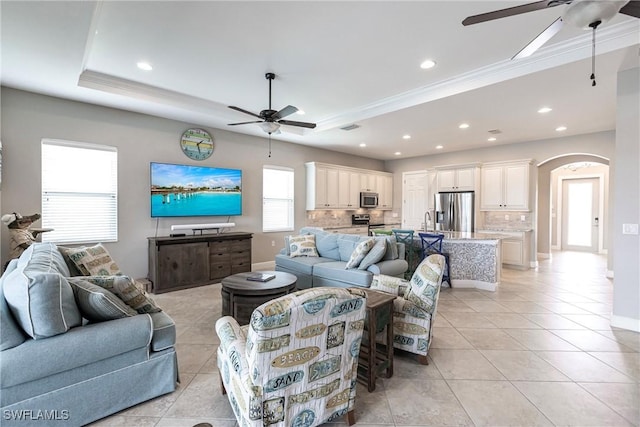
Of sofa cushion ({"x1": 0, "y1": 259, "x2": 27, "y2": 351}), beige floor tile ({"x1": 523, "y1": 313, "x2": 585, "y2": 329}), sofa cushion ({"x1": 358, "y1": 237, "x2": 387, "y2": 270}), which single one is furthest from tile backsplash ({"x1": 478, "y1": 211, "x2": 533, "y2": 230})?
sofa cushion ({"x1": 0, "y1": 259, "x2": 27, "y2": 351})

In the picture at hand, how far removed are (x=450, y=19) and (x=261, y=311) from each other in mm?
2891

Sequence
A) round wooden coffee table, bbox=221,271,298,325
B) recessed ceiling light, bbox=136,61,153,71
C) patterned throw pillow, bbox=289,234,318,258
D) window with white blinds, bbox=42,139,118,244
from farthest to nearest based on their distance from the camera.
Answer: patterned throw pillow, bbox=289,234,318,258
window with white blinds, bbox=42,139,118,244
recessed ceiling light, bbox=136,61,153,71
round wooden coffee table, bbox=221,271,298,325

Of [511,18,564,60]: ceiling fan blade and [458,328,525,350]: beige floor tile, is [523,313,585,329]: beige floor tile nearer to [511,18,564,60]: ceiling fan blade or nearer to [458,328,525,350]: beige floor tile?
[458,328,525,350]: beige floor tile

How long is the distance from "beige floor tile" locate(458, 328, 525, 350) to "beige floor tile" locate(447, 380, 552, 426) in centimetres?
64

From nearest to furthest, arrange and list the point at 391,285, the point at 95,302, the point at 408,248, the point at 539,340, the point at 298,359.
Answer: the point at 298,359 → the point at 95,302 → the point at 391,285 → the point at 539,340 → the point at 408,248

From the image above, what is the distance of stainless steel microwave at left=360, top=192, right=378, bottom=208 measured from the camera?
827 centimetres

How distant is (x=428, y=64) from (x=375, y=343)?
309 cm

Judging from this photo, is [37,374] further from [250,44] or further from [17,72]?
[17,72]

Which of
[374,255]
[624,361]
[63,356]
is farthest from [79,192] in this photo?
[624,361]

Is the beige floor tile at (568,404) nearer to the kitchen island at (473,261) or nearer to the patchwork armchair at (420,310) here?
the patchwork armchair at (420,310)

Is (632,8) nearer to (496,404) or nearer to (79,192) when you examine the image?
(496,404)

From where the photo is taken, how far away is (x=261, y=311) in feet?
4.30

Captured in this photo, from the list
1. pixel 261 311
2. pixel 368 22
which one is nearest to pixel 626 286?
pixel 368 22

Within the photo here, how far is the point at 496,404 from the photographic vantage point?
201 centimetres
